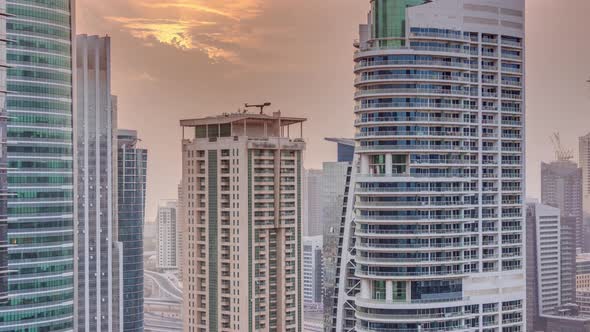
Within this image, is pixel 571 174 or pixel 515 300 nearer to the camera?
pixel 515 300

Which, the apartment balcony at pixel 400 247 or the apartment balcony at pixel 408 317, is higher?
the apartment balcony at pixel 400 247

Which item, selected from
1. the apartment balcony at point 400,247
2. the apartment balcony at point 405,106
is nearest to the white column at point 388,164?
the apartment balcony at point 405,106

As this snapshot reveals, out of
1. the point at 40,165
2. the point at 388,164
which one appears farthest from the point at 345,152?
the point at 40,165

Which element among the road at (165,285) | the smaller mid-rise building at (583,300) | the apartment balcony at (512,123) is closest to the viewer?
the apartment balcony at (512,123)

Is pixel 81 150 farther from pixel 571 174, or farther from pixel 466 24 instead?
pixel 571 174

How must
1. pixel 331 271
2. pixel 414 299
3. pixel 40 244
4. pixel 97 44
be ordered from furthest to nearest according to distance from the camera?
pixel 331 271 < pixel 97 44 < pixel 40 244 < pixel 414 299

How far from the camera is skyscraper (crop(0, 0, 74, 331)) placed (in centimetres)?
2791

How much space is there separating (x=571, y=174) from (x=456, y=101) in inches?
1644

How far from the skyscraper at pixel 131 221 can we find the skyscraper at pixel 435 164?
2388cm

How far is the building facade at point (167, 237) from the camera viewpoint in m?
75.0

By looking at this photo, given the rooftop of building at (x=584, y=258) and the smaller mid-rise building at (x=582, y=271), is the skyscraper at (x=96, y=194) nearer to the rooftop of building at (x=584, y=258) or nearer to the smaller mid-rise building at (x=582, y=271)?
the smaller mid-rise building at (x=582, y=271)

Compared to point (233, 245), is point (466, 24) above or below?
above

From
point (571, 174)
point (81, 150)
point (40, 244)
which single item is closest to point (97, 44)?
point (81, 150)

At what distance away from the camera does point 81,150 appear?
146ft
